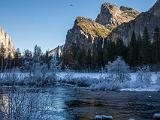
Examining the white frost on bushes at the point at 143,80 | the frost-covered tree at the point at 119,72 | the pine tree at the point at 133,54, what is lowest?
the white frost on bushes at the point at 143,80

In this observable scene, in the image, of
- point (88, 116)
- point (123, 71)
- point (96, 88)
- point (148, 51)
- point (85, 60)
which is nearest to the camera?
point (88, 116)

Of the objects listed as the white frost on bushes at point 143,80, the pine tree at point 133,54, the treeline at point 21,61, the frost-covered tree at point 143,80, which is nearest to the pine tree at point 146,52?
the pine tree at point 133,54

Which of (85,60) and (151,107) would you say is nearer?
(151,107)

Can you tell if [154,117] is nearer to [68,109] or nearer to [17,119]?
[68,109]

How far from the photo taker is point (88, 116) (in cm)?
2191

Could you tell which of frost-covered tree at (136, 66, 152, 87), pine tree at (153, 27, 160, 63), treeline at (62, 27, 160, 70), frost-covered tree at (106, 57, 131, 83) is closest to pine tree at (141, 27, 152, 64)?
treeline at (62, 27, 160, 70)

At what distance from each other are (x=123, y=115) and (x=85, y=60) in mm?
83804

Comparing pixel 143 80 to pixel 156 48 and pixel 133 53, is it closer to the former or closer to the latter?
pixel 156 48

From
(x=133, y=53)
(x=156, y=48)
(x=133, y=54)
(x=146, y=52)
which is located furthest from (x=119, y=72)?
(x=133, y=53)

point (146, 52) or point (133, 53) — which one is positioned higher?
point (133, 53)

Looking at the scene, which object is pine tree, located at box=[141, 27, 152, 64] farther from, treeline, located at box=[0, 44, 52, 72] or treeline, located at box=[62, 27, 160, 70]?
treeline, located at box=[0, 44, 52, 72]

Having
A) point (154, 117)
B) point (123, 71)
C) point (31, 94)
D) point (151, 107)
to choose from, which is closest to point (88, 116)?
point (154, 117)

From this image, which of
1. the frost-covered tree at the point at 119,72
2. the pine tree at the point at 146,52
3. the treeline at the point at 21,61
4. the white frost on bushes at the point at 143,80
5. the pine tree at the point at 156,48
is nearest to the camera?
the treeline at the point at 21,61

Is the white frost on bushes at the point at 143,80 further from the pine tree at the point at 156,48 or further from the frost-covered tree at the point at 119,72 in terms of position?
the pine tree at the point at 156,48
